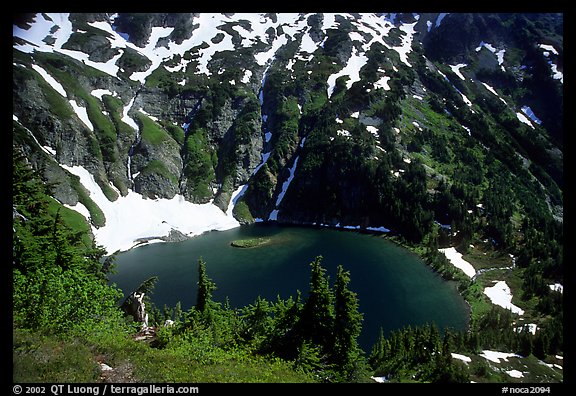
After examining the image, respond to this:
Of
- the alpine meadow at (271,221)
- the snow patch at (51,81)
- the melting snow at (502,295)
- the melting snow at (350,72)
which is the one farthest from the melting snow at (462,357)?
the snow patch at (51,81)

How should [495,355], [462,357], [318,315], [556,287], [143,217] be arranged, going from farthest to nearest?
[143,217] < [556,287] < [495,355] < [462,357] < [318,315]

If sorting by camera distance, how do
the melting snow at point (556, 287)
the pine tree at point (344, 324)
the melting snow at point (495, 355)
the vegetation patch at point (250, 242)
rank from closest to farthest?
the pine tree at point (344, 324), the melting snow at point (495, 355), the melting snow at point (556, 287), the vegetation patch at point (250, 242)

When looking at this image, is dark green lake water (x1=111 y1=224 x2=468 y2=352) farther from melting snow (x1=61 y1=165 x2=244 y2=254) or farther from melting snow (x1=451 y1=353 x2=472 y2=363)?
melting snow (x1=451 y1=353 x2=472 y2=363)

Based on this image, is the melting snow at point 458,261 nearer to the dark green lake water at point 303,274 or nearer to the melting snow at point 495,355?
the dark green lake water at point 303,274

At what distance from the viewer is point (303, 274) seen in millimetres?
79188

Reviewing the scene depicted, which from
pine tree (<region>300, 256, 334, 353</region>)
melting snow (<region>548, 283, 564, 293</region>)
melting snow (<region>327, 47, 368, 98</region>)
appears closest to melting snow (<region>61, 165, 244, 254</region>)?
melting snow (<region>327, 47, 368, 98</region>)

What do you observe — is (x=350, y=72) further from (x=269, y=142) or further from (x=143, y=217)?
(x=143, y=217)

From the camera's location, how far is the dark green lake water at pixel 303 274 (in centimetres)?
6328

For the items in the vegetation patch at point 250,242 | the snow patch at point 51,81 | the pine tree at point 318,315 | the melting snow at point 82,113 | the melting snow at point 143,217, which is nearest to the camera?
the pine tree at point 318,315

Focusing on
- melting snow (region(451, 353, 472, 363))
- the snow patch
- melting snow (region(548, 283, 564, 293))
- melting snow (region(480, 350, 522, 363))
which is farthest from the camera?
the snow patch

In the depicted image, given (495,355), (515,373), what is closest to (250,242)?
(495,355)

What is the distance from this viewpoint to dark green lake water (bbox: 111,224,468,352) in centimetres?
6328

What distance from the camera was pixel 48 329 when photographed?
15.2 meters
